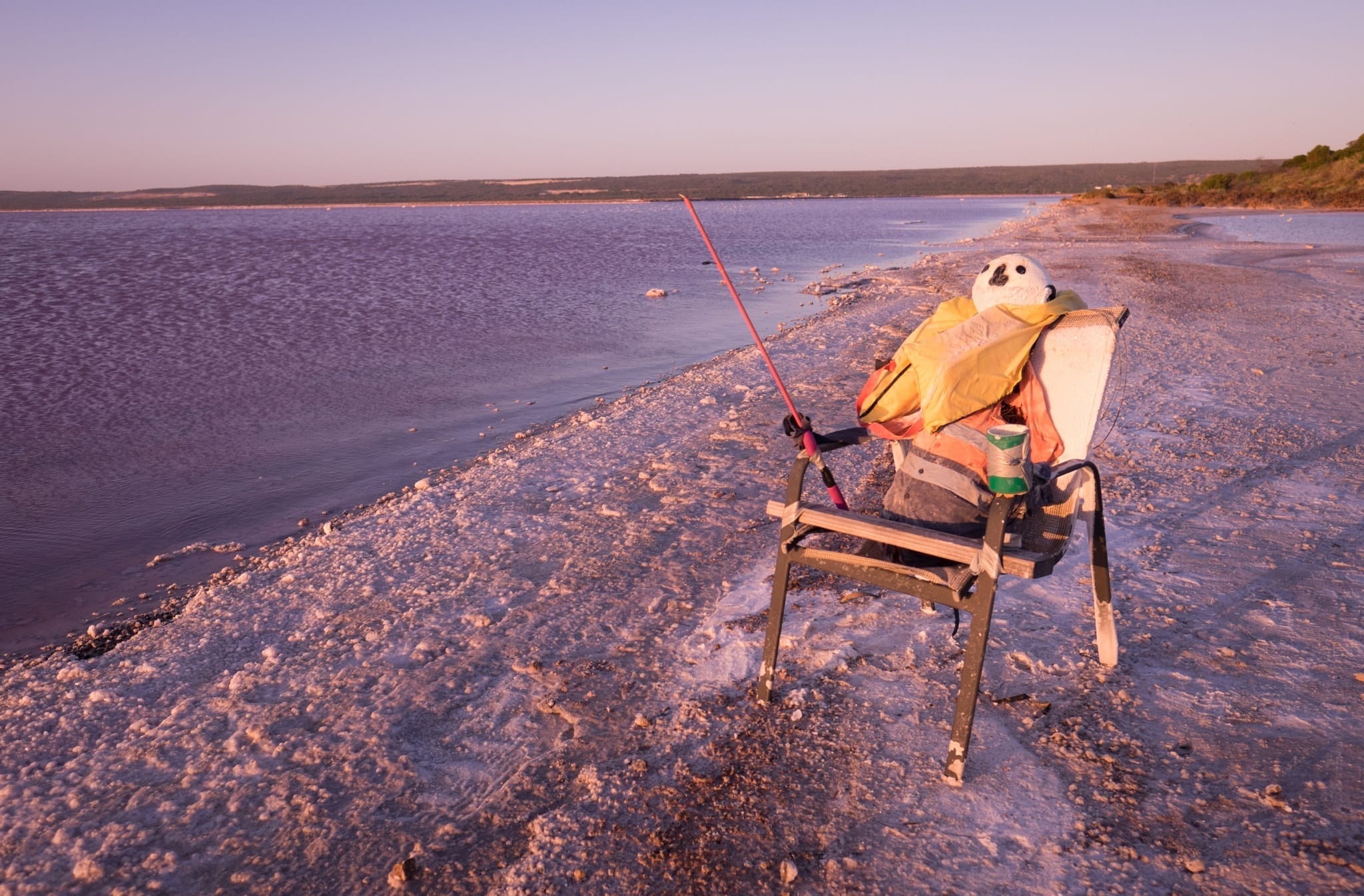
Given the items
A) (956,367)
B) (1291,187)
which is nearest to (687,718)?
(956,367)

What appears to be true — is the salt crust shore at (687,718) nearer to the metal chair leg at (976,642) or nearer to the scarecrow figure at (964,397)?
the metal chair leg at (976,642)

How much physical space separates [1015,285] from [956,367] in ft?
1.66

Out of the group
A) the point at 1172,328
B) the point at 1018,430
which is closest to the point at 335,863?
the point at 1018,430

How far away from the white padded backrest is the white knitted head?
15 centimetres

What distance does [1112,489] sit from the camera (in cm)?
552

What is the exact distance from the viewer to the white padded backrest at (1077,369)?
129 inches

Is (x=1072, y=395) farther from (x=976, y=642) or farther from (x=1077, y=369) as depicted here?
(x=976, y=642)

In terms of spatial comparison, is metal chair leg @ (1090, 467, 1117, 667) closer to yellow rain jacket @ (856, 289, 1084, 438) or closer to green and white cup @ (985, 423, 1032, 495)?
yellow rain jacket @ (856, 289, 1084, 438)

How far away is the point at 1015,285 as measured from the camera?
337 cm

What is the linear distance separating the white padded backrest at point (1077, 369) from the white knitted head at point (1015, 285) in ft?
0.48

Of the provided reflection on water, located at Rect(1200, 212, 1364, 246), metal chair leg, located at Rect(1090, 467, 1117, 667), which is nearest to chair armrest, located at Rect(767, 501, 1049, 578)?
metal chair leg, located at Rect(1090, 467, 1117, 667)

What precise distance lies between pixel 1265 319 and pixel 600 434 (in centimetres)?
980

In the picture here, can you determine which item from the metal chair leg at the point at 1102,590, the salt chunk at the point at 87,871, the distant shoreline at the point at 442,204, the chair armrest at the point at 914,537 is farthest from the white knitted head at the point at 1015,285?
the distant shoreline at the point at 442,204

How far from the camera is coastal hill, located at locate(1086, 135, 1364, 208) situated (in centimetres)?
4212
